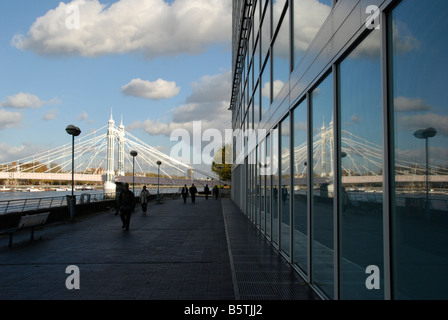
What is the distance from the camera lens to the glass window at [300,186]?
18.7 feet

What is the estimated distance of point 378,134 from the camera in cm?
307

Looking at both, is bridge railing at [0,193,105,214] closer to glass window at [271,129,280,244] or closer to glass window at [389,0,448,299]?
glass window at [271,129,280,244]

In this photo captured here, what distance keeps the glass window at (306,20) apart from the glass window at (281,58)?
687mm

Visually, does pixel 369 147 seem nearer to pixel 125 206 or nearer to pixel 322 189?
pixel 322 189

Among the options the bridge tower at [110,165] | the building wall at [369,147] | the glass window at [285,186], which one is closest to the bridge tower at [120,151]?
the bridge tower at [110,165]

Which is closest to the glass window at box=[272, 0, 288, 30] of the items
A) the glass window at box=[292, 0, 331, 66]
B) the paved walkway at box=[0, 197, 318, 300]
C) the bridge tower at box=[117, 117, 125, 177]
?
the glass window at box=[292, 0, 331, 66]

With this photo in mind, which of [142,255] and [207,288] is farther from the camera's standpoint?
[142,255]

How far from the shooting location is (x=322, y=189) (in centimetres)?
475

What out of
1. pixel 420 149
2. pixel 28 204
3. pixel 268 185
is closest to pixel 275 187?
pixel 268 185

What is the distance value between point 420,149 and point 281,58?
18.6 ft
